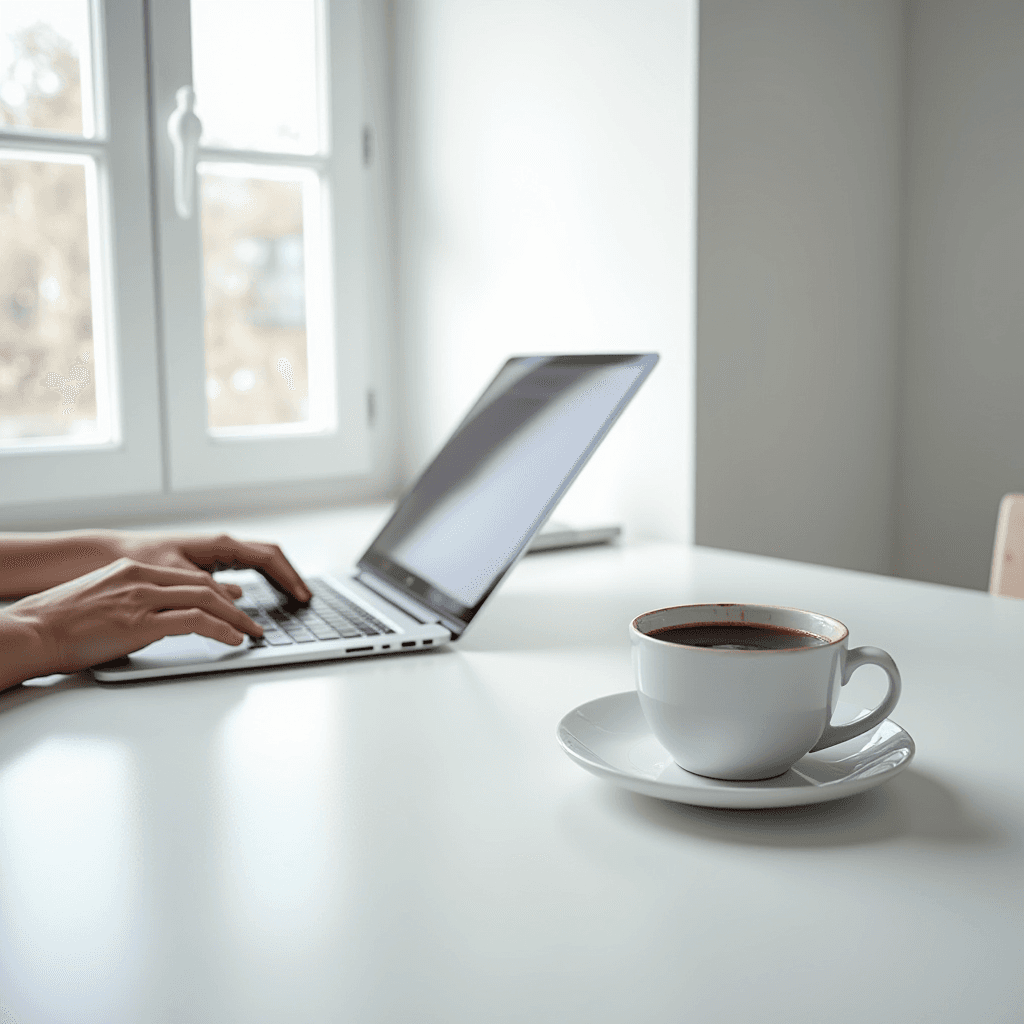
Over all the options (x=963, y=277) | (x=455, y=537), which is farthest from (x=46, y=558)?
(x=963, y=277)

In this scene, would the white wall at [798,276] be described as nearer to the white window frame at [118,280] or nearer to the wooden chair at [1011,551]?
the wooden chair at [1011,551]

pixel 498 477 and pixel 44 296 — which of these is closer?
pixel 498 477

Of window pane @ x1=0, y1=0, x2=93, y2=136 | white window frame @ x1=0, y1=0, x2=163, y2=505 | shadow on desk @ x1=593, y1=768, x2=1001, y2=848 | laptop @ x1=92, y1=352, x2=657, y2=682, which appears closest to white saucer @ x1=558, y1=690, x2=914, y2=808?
shadow on desk @ x1=593, y1=768, x2=1001, y2=848

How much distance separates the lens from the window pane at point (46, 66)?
1538 mm

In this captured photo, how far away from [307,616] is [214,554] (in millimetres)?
146

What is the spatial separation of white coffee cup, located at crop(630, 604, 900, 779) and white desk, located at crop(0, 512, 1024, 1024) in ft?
0.11

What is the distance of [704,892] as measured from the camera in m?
0.47

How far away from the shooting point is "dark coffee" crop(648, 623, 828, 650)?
565 millimetres

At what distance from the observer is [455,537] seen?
3.43ft

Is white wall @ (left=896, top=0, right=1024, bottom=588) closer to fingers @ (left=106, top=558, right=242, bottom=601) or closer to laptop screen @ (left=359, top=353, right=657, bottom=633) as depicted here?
laptop screen @ (left=359, top=353, right=657, bottom=633)

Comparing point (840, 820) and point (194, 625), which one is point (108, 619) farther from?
point (840, 820)

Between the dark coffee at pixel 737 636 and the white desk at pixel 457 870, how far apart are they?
0.27 ft

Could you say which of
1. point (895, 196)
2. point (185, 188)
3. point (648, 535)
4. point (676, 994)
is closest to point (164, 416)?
point (185, 188)

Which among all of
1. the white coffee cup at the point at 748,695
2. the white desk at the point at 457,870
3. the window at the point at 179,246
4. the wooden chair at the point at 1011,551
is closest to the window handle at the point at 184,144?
the window at the point at 179,246
